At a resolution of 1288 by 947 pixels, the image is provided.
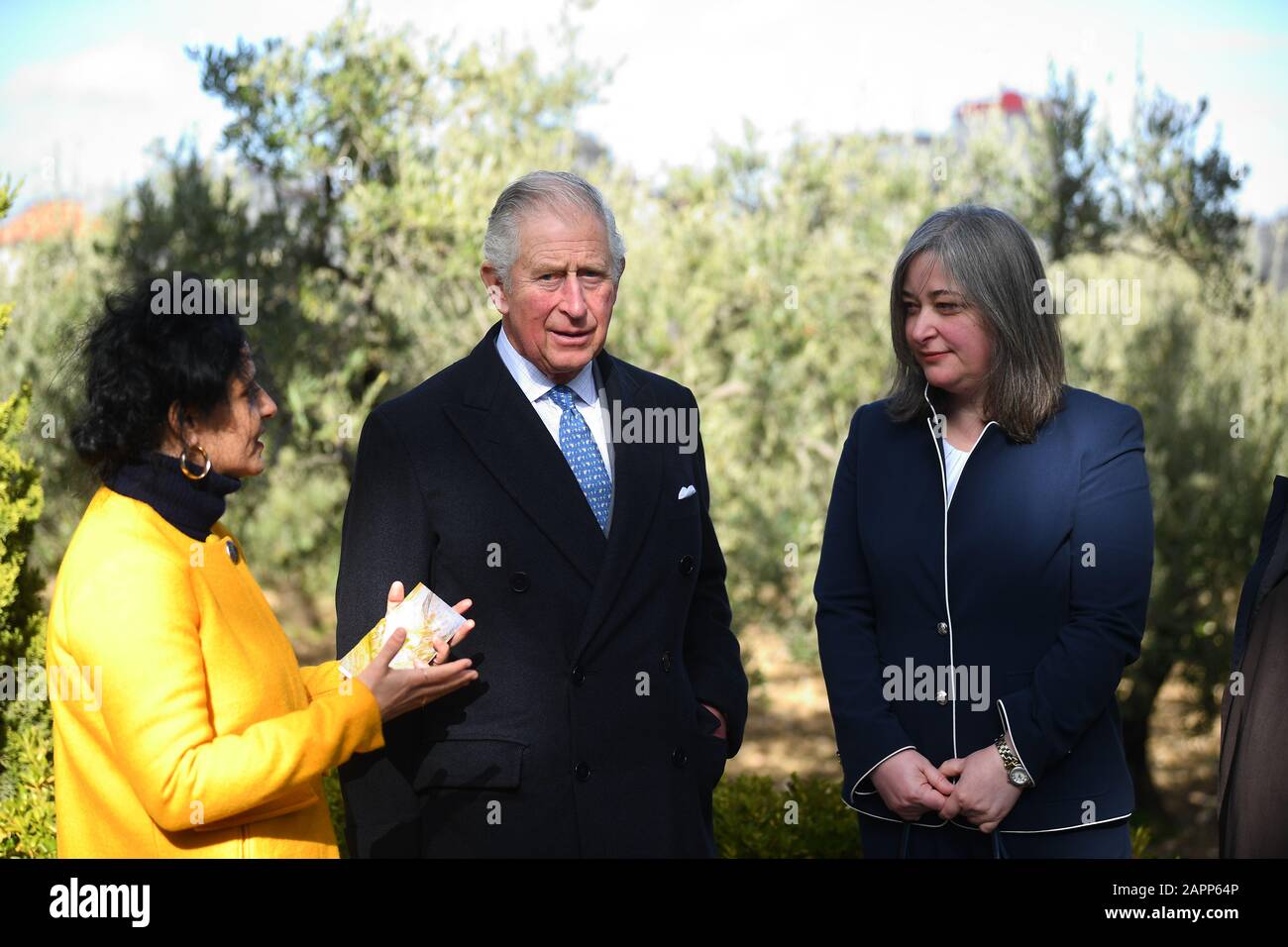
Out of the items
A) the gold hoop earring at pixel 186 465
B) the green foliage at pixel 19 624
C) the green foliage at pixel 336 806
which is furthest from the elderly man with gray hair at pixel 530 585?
Answer: the green foliage at pixel 19 624

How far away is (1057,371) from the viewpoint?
9.86 ft

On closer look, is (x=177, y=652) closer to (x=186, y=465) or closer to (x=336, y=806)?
(x=186, y=465)

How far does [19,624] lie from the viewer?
4191mm

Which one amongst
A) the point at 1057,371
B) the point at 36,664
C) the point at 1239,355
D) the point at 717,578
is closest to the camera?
the point at 1057,371

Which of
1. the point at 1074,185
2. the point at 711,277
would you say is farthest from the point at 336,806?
the point at 1074,185

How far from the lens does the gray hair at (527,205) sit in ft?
9.54

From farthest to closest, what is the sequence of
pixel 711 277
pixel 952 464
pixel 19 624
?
pixel 711 277
pixel 19 624
pixel 952 464

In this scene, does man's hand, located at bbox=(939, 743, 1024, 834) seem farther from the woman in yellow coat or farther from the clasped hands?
the woman in yellow coat

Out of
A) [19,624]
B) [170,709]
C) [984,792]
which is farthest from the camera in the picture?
[19,624]

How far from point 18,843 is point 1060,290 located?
5901 mm

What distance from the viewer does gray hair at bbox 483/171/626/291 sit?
291 cm

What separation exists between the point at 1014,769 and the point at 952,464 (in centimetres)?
76
